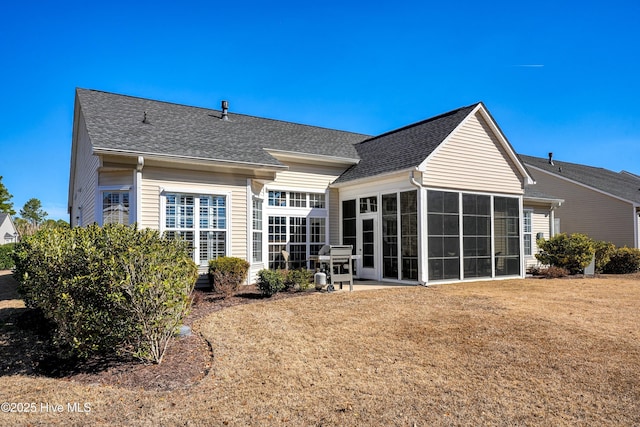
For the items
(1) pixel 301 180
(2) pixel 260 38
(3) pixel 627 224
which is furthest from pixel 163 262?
(3) pixel 627 224

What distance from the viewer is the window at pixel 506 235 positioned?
14.0 metres

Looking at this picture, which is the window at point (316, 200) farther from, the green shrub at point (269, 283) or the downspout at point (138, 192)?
the downspout at point (138, 192)

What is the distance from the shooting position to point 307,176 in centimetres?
1482

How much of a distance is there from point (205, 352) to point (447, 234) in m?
8.81

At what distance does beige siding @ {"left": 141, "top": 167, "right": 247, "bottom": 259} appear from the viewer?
11.0 m

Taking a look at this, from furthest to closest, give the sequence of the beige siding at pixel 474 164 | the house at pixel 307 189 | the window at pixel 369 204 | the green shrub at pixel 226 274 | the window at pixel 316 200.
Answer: the window at pixel 316 200
the window at pixel 369 204
the beige siding at pixel 474 164
the house at pixel 307 189
the green shrub at pixel 226 274

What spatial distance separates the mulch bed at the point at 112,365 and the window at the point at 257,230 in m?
5.24

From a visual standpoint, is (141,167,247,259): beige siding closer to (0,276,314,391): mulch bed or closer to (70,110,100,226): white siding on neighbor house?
(70,110,100,226): white siding on neighbor house

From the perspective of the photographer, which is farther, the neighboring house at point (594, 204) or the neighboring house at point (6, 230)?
the neighboring house at point (6, 230)

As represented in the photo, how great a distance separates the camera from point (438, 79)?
16.1 m

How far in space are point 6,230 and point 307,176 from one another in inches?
1841

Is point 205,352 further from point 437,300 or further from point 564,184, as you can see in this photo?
point 564,184

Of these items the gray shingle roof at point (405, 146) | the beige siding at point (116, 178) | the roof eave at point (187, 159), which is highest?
the gray shingle roof at point (405, 146)

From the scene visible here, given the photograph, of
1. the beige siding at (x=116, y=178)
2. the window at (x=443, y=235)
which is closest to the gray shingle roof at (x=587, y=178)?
the window at (x=443, y=235)
